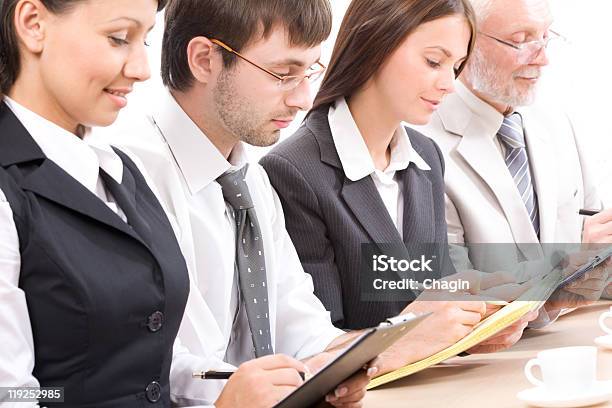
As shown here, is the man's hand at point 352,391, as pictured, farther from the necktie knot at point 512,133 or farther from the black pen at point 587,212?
the black pen at point 587,212

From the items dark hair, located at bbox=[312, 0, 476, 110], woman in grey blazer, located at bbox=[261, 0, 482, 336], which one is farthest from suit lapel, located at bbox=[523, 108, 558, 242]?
dark hair, located at bbox=[312, 0, 476, 110]

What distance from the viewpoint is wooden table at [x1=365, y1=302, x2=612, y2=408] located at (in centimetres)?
196

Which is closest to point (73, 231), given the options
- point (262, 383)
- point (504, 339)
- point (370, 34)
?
point (262, 383)

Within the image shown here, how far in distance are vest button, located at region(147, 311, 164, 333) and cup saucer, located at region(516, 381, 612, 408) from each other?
2.26ft

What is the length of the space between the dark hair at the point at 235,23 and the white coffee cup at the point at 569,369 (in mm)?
875

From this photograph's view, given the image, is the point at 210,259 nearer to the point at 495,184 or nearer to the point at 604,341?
the point at 604,341

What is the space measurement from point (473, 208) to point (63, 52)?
1673 mm

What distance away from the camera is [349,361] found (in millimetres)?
1610

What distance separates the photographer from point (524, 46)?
126 inches

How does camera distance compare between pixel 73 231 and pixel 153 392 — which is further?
pixel 153 392

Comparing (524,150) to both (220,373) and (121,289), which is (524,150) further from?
(121,289)

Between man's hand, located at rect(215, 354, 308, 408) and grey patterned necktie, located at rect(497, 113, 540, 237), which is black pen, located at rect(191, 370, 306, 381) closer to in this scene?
man's hand, located at rect(215, 354, 308, 408)

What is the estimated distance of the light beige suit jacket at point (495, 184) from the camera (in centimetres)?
303

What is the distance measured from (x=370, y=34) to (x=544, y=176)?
858mm
